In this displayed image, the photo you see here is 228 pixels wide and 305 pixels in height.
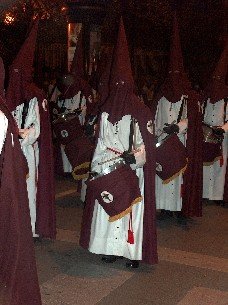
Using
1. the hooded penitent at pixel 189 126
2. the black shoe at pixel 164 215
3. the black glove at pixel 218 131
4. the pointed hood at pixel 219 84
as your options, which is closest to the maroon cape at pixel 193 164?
the hooded penitent at pixel 189 126

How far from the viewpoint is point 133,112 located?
17.2 ft

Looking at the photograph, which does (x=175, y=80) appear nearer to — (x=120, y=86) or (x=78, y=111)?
(x=120, y=86)

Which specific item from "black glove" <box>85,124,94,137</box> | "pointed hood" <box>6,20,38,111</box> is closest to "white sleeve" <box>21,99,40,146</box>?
"pointed hood" <box>6,20,38,111</box>

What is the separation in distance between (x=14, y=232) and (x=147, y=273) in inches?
91.5

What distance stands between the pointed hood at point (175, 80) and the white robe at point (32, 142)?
1.94 meters

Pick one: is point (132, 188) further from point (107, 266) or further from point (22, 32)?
point (22, 32)

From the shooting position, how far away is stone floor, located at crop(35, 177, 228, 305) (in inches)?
185

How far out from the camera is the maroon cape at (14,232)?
127 inches

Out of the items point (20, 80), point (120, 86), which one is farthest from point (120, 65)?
point (20, 80)

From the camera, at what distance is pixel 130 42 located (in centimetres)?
1444

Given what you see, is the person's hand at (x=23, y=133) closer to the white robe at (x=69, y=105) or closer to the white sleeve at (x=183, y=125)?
the white sleeve at (x=183, y=125)

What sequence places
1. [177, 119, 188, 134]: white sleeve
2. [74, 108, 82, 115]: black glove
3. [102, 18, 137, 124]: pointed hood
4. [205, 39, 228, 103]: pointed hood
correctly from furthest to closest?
[74, 108, 82, 115]: black glove < [205, 39, 228, 103]: pointed hood < [177, 119, 188, 134]: white sleeve < [102, 18, 137, 124]: pointed hood

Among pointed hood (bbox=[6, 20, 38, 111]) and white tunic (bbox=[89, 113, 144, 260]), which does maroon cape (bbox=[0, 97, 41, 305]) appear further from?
pointed hood (bbox=[6, 20, 38, 111])

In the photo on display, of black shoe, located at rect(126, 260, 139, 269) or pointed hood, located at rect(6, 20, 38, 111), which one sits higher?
pointed hood, located at rect(6, 20, 38, 111)
